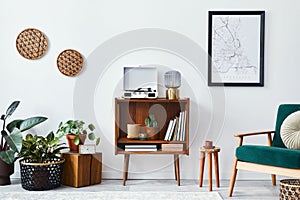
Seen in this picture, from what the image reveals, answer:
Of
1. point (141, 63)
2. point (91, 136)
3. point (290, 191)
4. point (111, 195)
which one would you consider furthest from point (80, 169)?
point (290, 191)

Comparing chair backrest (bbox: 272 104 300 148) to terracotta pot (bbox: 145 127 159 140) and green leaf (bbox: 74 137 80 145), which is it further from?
green leaf (bbox: 74 137 80 145)

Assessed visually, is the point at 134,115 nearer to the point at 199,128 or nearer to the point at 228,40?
the point at 199,128

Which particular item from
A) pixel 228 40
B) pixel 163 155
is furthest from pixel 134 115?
pixel 228 40

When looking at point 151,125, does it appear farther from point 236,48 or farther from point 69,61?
point 236,48

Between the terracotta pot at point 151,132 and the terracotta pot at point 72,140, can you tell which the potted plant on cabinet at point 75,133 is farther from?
the terracotta pot at point 151,132

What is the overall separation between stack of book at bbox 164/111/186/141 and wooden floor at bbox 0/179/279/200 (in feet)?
1.43

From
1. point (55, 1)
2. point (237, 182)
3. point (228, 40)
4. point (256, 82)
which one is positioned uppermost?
point (55, 1)

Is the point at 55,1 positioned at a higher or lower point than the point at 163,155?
higher

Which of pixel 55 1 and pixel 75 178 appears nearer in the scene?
pixel 75 178

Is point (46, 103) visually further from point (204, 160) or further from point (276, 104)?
point (276, 104)

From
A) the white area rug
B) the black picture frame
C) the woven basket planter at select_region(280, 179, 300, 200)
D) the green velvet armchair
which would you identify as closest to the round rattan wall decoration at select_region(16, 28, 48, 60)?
the white area rug

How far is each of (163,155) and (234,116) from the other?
80 cm

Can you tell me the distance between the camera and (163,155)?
4.39m

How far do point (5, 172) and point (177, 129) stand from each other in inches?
63.5
